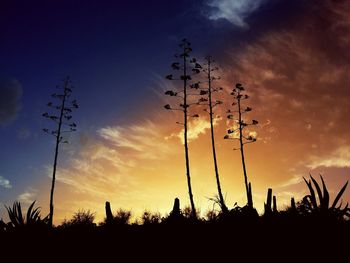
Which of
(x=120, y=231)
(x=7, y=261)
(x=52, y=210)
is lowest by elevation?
(x=7, y=261)

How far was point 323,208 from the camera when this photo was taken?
21.8ft

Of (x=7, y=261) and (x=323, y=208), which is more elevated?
(x=323, y=208)

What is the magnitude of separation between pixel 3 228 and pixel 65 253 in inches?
98.2

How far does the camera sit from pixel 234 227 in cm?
589

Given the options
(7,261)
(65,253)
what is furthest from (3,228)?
(65,253)

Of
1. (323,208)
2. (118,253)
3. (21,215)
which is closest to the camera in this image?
(118,253)

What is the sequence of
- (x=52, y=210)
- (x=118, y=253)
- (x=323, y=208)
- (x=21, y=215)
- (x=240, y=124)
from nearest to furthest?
(x=118, y=253)
(x=323, y=208)
(x=21, y=215)
(x=52, y=210)
(x=240, y=124)

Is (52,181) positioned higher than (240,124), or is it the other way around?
(240,124)

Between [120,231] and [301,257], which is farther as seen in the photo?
[120,231]

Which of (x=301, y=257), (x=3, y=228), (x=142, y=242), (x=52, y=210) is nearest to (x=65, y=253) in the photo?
(x=142, y=242)

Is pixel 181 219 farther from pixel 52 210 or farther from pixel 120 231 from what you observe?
pixel 52 210

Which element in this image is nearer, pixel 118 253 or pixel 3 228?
pixel 118 253

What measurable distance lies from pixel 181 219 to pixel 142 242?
732mm

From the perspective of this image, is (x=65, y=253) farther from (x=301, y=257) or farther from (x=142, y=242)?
(x=301, y=257)
